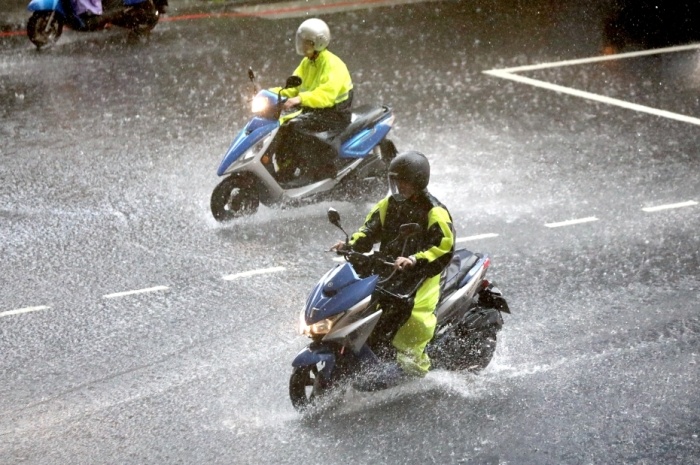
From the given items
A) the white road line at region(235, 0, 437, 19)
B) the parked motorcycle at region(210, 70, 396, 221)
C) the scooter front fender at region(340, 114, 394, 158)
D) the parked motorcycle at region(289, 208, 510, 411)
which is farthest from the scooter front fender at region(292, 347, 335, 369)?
the white road line at region(235, 0, 437, 19)

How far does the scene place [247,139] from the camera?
11.0 metres

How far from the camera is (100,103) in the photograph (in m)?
15.0

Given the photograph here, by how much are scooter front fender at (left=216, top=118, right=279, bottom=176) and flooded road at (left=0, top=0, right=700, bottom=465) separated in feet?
1.91

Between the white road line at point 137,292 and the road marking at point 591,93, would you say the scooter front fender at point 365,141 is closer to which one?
the white road line at point 137,292

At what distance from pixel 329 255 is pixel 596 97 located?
5.95 meters

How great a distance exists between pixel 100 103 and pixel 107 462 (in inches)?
344

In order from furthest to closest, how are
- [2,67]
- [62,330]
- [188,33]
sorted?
[188,33]
[2,67]
[62,330]

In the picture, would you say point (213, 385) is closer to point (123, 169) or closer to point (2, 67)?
point (123, 169)

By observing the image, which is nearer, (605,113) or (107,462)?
(107,462)

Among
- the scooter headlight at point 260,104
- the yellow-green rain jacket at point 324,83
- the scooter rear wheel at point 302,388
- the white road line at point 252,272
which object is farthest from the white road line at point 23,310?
the yellow-green rain jacket at point 324,83

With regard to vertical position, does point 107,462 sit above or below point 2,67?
above

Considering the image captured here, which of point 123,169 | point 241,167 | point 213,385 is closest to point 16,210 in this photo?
point 123,169

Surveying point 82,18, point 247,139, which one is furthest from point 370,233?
point 82,18

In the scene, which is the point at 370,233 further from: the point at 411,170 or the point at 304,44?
the point at 304,44
